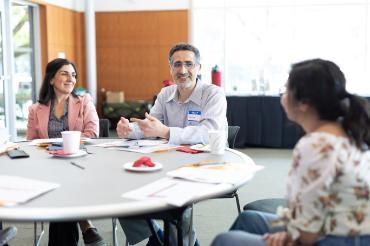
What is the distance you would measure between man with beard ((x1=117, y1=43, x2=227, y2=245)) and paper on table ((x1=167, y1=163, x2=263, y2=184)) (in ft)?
1.99

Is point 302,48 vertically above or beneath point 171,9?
beneath

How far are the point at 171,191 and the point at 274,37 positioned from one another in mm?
7767

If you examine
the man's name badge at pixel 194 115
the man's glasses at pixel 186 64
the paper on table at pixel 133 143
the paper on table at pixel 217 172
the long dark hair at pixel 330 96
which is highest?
the man's glasses at pixel 186 64

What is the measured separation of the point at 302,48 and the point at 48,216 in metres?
8.05

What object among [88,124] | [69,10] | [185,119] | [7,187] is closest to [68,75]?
[88,124]


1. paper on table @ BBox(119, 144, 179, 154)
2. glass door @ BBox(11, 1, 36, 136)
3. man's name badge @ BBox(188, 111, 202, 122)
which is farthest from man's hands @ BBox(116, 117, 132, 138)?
glass door @ BBox(11, 1, 36, 136)

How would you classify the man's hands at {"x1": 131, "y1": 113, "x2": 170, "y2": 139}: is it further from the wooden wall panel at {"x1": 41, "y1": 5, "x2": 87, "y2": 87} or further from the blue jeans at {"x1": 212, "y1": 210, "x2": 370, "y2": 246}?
the wooden wall panel at {"x1": 41, "y1": 5, "x2": 87, "y2": 87}

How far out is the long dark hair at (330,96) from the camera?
4.01ft

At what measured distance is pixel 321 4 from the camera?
8281mm

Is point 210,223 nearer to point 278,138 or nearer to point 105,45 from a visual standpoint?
point 278,138

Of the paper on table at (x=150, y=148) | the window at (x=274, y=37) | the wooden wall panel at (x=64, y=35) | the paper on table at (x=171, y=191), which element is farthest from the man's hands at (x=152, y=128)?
the window at (x=274, y=37)

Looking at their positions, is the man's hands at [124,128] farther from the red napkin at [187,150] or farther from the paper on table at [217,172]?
the paper on table at [217,172]

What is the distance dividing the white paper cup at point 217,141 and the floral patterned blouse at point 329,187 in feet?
2.39

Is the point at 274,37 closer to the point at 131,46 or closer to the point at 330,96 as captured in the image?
the point at 131,46
